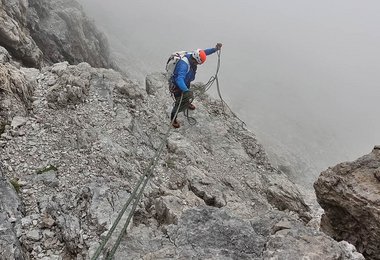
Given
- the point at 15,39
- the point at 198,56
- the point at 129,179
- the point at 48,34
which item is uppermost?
the point at 48,34

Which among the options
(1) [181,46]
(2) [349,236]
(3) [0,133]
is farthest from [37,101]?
(1) [181,46]

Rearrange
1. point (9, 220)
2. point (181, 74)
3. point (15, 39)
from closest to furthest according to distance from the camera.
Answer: point (9, 220)
point (181, 74)
point (15, 39)

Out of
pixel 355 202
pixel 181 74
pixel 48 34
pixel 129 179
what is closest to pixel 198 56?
pixel 181 74

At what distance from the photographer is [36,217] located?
9.71 metres

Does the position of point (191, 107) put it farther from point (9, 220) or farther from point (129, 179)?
point (9, 220)

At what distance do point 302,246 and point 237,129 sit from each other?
13121mm

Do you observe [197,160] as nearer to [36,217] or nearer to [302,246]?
[36,217]

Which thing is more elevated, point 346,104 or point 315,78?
point 315,78

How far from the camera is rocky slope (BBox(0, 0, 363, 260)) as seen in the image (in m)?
8.49

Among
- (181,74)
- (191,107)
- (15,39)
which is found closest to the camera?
(181,74)

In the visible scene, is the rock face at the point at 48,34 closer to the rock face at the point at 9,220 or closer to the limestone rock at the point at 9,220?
the rock face at the point at 9,220

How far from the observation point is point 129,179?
12.7m

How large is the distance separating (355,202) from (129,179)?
7.27 metres

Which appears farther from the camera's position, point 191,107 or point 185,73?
point 191,107
